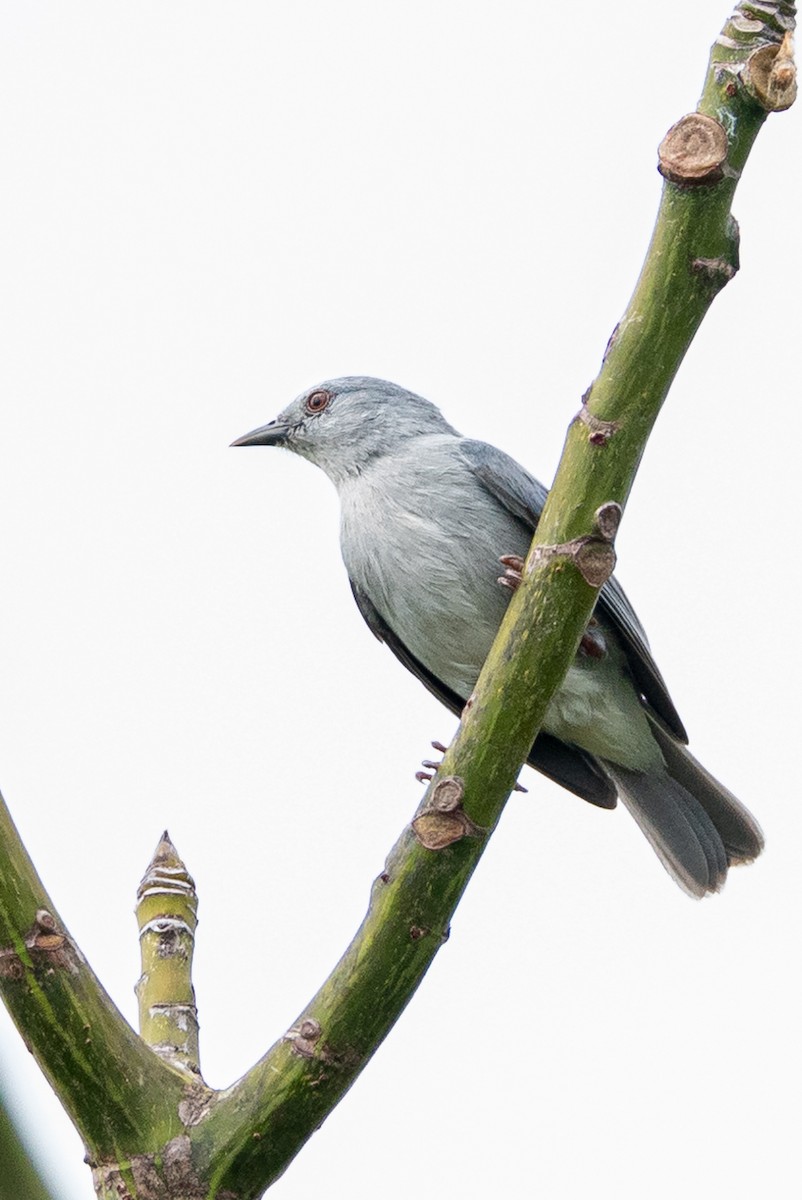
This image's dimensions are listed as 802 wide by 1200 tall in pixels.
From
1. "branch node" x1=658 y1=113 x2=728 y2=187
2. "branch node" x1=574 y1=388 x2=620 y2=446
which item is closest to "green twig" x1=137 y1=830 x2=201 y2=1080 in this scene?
"branch node" x1=574 y1=388 x2=620 y2=446

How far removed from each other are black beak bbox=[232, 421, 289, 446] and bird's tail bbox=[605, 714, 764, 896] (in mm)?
2599

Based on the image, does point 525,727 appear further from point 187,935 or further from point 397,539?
point 397,539

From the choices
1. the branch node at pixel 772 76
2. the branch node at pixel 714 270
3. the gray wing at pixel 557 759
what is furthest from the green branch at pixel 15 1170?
the gray wing at pixel 557 759

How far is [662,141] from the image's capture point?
108 inches

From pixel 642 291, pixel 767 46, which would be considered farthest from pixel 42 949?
pixel 767 46

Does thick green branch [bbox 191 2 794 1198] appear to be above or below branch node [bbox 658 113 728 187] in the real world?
below

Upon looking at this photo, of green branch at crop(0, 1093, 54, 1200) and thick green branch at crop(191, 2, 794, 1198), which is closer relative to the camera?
green branch at crop(0, 1093, 54, 1200)

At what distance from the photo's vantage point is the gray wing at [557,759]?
6.32 m

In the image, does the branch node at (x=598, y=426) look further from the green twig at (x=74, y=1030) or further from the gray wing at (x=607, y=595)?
the gray wing at (x=607, y=595)

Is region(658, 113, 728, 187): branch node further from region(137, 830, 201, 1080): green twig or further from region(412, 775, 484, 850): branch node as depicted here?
region(137, 830, 201, 1080): green twig

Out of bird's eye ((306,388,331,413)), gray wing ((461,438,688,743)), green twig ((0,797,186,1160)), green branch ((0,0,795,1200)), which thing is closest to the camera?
green twig ((0,797,186,1160))

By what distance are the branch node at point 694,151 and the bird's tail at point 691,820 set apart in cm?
374

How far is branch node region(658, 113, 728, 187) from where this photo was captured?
271 cm

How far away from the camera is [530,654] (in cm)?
288
